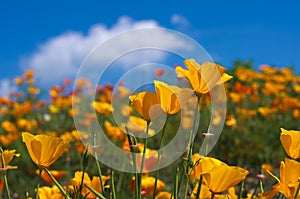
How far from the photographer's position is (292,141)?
1.34 metres

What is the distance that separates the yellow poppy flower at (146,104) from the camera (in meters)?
1.32

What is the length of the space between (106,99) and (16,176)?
1.74 meters

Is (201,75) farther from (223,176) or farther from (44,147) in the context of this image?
(44,147)

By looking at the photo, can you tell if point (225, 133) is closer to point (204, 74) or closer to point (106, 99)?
point (106, 99)

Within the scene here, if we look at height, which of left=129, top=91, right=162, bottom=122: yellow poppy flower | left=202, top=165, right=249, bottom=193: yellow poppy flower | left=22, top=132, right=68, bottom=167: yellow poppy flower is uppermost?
left=129, top=91, right=162, bottom=122: yellow poppy flower

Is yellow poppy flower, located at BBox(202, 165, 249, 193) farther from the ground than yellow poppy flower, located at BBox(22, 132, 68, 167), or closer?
closer

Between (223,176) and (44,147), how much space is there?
1.37 feet

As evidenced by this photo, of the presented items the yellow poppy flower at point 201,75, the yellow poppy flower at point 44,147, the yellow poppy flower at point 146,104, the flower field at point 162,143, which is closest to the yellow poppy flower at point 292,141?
the flower field at point 162,143

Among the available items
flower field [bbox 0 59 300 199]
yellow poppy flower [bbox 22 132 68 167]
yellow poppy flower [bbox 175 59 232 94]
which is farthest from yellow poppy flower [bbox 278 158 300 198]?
yellow poppy flower [bbox 22 132 68 167]

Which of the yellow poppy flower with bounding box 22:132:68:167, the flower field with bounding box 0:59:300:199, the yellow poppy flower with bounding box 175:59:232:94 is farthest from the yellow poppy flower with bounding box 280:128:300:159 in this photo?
the yellow poppy flower with bounding box 22:132:68:167

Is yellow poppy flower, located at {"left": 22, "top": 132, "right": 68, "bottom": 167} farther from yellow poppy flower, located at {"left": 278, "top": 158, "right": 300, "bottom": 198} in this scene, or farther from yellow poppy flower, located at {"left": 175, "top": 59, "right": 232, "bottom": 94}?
yellow poppy flower, located at {"left": 278, "top": 158, "right": 300, "bottom": 198}

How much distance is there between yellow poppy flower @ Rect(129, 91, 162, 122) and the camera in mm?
1322

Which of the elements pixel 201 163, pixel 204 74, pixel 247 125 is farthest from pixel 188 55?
pixel 247 125

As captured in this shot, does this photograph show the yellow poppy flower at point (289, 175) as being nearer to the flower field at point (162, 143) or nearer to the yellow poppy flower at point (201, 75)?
the flower field at point (162, 143)
